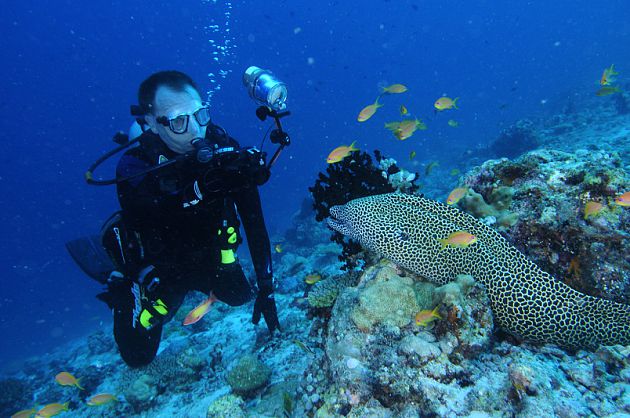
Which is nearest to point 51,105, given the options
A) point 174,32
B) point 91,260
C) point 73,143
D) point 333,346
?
point 73,143

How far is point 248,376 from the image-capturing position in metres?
4.71

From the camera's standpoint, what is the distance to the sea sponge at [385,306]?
296 cm

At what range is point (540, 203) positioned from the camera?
389 cm

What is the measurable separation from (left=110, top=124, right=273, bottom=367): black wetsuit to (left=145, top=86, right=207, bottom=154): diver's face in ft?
0.95

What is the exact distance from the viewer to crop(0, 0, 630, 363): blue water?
175 feet

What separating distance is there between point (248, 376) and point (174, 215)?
274cm

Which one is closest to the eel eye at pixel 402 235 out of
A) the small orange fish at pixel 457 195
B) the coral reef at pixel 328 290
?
the coral reef at pixel 328 290

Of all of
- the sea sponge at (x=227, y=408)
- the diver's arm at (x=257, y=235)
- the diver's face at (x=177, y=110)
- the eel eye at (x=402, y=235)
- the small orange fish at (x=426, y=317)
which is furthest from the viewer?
the diver's arm at (x=257, y=235)

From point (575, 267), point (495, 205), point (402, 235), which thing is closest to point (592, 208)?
point (575, 267)

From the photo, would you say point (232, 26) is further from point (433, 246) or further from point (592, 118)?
point (433, 246)

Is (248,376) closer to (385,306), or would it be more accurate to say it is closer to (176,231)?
(176,231)

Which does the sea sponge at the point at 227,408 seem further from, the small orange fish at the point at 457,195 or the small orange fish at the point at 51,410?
the small orange fish at the point at 457,195

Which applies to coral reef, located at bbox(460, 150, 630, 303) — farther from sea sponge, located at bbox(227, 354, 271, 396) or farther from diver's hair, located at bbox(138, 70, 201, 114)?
diver's hair, located at bbox(138, 70, 201, 114)

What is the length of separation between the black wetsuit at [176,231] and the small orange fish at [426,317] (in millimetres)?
2735
